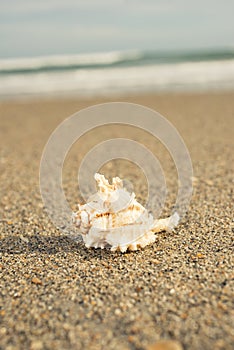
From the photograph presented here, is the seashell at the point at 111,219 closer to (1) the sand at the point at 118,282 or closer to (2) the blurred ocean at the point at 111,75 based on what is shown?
(1) the sand at the point at 118,282

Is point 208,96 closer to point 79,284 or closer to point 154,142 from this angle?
point 154,142

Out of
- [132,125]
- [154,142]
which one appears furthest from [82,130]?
[154,142]

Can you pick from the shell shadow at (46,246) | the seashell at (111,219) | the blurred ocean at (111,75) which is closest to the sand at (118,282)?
the shell shadow at (46,246)

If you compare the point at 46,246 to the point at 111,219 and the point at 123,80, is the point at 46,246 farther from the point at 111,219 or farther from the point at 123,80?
the point at 123,80

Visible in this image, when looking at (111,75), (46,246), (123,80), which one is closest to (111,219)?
(46,246)

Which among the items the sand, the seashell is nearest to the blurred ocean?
the sand

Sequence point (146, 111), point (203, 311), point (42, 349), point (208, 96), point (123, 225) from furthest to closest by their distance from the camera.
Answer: point (208, 96) → point (146, 111) → point (123, 225) → point (203, 311) → point (42, 349)
